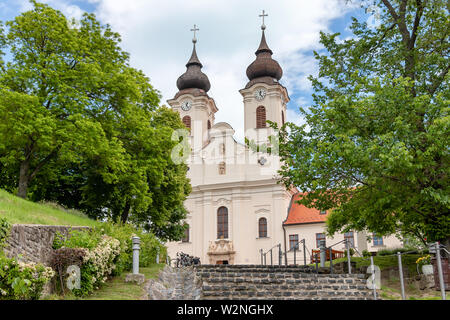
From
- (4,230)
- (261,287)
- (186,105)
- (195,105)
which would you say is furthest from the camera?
(186,105)

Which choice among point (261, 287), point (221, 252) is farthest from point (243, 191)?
point (261, 287)

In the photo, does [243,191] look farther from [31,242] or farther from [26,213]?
[31,242]

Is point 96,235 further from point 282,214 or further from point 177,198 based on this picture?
point 282,214

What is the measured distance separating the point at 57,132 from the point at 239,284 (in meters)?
9.07

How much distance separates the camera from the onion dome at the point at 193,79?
47.1 meters

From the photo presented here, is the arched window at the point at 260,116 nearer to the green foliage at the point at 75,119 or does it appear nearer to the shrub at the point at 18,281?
the green foliage at the point at 75,119

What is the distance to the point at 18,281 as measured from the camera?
8.16m

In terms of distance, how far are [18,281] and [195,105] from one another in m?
38.1

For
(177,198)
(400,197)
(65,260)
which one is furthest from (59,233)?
(177,198)

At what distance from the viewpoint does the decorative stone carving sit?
129 feet

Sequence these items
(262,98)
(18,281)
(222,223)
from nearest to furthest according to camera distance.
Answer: (18,281), (222,223), (262,98)

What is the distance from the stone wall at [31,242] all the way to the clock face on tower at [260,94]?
34.6m

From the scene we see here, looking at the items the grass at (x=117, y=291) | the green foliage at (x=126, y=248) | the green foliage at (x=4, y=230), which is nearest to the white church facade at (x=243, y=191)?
the green foliage at (x=126, y=248)
